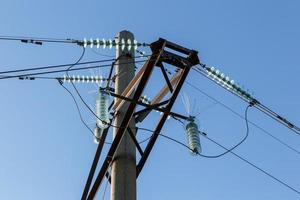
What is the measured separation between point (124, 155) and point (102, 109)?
36.9 inches

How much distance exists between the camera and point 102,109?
813 centimetres

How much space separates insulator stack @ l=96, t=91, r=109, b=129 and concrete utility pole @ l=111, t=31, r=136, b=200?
0.27 metres

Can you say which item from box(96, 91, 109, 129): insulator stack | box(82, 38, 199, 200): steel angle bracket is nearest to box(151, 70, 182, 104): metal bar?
box(82, 38, 199, 200): steel angle bracket

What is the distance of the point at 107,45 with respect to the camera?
9.13 metres

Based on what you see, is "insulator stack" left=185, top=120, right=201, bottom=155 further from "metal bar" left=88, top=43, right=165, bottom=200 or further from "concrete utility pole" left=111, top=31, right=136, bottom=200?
"metal bar" left=88, top=43, right=165, bottom=200

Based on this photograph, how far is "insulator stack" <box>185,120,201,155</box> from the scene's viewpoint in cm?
839

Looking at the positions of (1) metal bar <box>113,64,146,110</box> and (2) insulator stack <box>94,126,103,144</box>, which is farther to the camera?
(2) insulator stack <box>94,126,103,144</box>

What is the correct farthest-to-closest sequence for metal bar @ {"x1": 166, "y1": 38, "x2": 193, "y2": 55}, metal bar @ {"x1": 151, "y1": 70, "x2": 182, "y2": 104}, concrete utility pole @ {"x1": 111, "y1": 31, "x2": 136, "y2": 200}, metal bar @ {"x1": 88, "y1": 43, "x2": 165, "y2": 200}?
metal bar @ {"x1": 151, "y1": 70, "x2": 182, "y2": 104} < metal bar @ {"x1": 166, "y1": 38, "x2": 193, "y2": 55} < metal bar @ {"x1": 88, "y1": 43, "x2": 165, "y2": 200} < concrete utility pole @ {"x1": 111, "y1": 31, "x2": 136, "y2": 200}

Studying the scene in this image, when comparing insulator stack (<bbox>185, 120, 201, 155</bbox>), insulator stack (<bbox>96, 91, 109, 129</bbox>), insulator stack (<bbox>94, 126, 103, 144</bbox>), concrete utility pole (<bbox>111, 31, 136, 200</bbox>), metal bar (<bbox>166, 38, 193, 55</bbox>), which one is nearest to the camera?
concrete utility pole (<bbox>111, 31, 136, 200</bbox>)

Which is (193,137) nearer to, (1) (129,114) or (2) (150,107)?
(2) (150,107)

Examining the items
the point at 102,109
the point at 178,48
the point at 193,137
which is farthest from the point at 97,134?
the point at 178,48

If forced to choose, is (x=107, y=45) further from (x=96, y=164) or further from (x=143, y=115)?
(x=96, y=164)

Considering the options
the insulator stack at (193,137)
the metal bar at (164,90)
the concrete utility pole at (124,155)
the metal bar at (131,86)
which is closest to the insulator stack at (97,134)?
the metal bar at (131,86)

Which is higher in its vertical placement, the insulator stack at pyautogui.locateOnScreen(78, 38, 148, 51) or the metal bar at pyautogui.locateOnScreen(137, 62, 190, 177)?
the insulator stack at pyautogui.locateOnScreen(78, 38, 148, 51)
